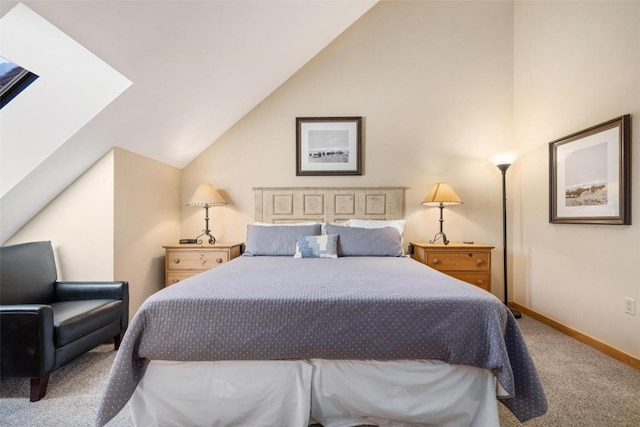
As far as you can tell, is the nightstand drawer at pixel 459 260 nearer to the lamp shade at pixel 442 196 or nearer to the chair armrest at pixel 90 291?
the lamp shade at pixel 442 196

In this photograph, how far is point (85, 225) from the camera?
2301 millimetres

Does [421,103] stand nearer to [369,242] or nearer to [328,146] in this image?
[328,146]

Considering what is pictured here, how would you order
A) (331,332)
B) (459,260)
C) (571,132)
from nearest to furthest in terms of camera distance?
(331,332) → (571,132) → (459,260)

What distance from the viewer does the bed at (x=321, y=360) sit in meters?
1.25

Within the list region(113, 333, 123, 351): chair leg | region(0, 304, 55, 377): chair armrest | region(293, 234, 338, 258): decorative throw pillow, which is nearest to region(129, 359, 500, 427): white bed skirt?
region(0, 304, 55, 377): chair armrest

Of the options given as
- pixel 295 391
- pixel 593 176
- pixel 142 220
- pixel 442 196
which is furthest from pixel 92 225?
pixel 593 176

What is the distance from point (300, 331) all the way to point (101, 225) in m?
2.06

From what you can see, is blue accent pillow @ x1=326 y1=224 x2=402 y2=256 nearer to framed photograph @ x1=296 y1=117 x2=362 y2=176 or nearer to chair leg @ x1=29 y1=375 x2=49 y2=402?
framed photograph @ x1=296 y1=117 x2=362 y2=176

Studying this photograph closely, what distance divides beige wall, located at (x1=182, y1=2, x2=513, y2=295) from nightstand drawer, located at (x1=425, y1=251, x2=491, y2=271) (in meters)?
0.46

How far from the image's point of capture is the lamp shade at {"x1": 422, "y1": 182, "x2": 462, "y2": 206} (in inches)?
114

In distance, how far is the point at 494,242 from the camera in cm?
325

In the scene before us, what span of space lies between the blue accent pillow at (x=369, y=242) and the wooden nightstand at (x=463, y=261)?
0.46 m

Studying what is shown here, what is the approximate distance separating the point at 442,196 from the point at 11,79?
3.52 meters

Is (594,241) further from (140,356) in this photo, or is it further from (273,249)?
(140,356)
